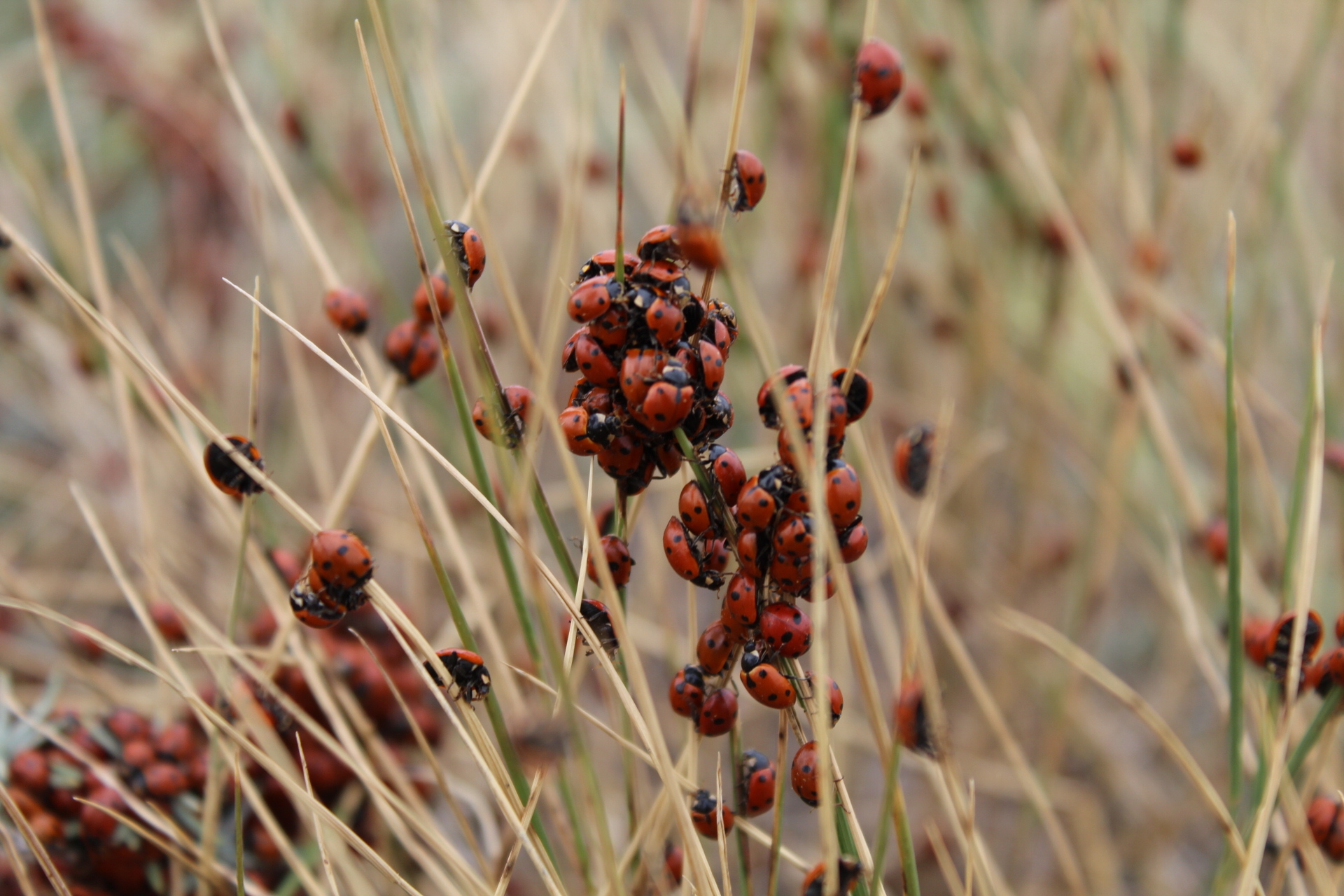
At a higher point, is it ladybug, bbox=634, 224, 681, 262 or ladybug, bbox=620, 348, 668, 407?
ladybug, bbox=634, 224, 681, 262

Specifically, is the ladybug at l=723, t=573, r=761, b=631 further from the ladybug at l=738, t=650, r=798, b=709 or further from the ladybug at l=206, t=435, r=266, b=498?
the ladybug at l=206, t=435, r=266, b=498

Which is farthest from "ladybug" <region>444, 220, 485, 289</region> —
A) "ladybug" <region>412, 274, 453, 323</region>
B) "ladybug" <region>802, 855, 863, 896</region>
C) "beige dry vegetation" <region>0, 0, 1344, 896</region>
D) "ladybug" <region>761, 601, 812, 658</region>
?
"ladybug" <region>802, 855, 863, 896</region>

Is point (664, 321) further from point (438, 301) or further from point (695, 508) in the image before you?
point (438, 301)

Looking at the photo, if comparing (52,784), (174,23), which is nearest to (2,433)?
(174,23)

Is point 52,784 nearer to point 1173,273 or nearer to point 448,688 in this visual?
point 448,688

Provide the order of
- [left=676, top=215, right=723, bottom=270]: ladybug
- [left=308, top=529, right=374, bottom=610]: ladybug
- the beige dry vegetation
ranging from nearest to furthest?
[left=676, top=215, right=723, bottom=270]: ladybug, [left=308, top=529, right=374, bottom=610]: ladybug, the beige dry vegetation

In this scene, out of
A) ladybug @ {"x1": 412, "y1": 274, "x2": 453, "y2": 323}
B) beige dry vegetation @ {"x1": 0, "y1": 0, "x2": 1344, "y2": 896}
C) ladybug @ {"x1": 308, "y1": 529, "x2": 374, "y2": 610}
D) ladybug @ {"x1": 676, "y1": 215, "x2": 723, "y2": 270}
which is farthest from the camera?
beige dry vegetation @ {"x1": 0, "y1": 0, "x2": 1344, "y2": 896}

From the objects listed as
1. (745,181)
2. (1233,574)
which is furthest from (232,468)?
(1233,574)

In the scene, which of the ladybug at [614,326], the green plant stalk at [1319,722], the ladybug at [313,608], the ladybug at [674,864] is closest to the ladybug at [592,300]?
the ladybug at [614,326]
